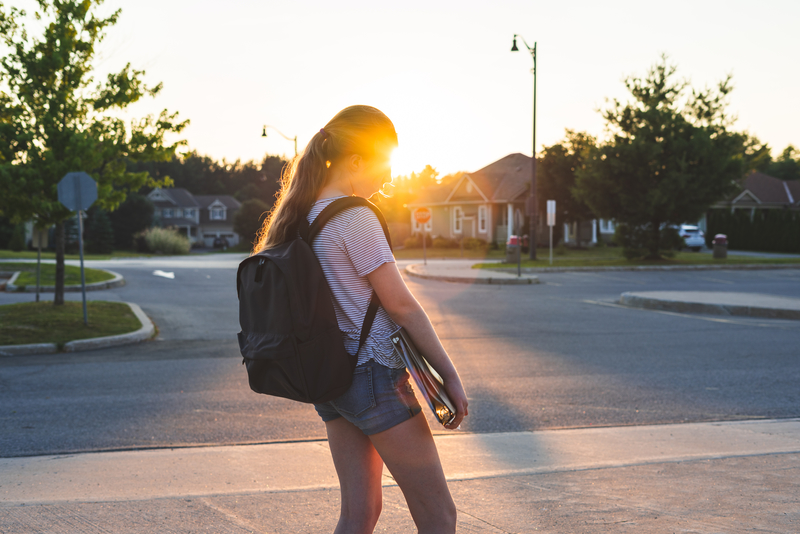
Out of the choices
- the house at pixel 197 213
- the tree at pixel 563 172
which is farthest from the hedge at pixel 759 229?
the house at pixel 197 213

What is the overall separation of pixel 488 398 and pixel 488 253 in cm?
3708

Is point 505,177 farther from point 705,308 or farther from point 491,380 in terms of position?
point 491,380

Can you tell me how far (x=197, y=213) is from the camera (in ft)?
296

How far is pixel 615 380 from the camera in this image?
7.26m

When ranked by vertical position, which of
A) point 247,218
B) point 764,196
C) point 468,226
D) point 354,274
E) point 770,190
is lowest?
Result: point 354,274

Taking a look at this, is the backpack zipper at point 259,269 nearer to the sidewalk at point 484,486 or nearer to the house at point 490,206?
the sidewalk at point 484,486

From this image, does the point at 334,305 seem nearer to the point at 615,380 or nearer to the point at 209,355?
the point at 615,380

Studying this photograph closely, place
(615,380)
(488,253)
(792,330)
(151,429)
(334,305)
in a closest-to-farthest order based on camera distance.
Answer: (334,305) → (151,429) → (615,380) → (792,330) → (488,253)

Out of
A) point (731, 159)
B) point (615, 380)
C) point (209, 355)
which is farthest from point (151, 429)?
point (731, 159)

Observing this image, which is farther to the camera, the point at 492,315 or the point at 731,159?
the point at 731,159

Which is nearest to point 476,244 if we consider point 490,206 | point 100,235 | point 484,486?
point 490,206

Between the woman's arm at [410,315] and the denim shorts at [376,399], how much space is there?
0.13 metres

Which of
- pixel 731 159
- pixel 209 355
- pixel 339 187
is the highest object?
pixel 731 159

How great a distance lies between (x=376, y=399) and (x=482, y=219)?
5100 centimetres
